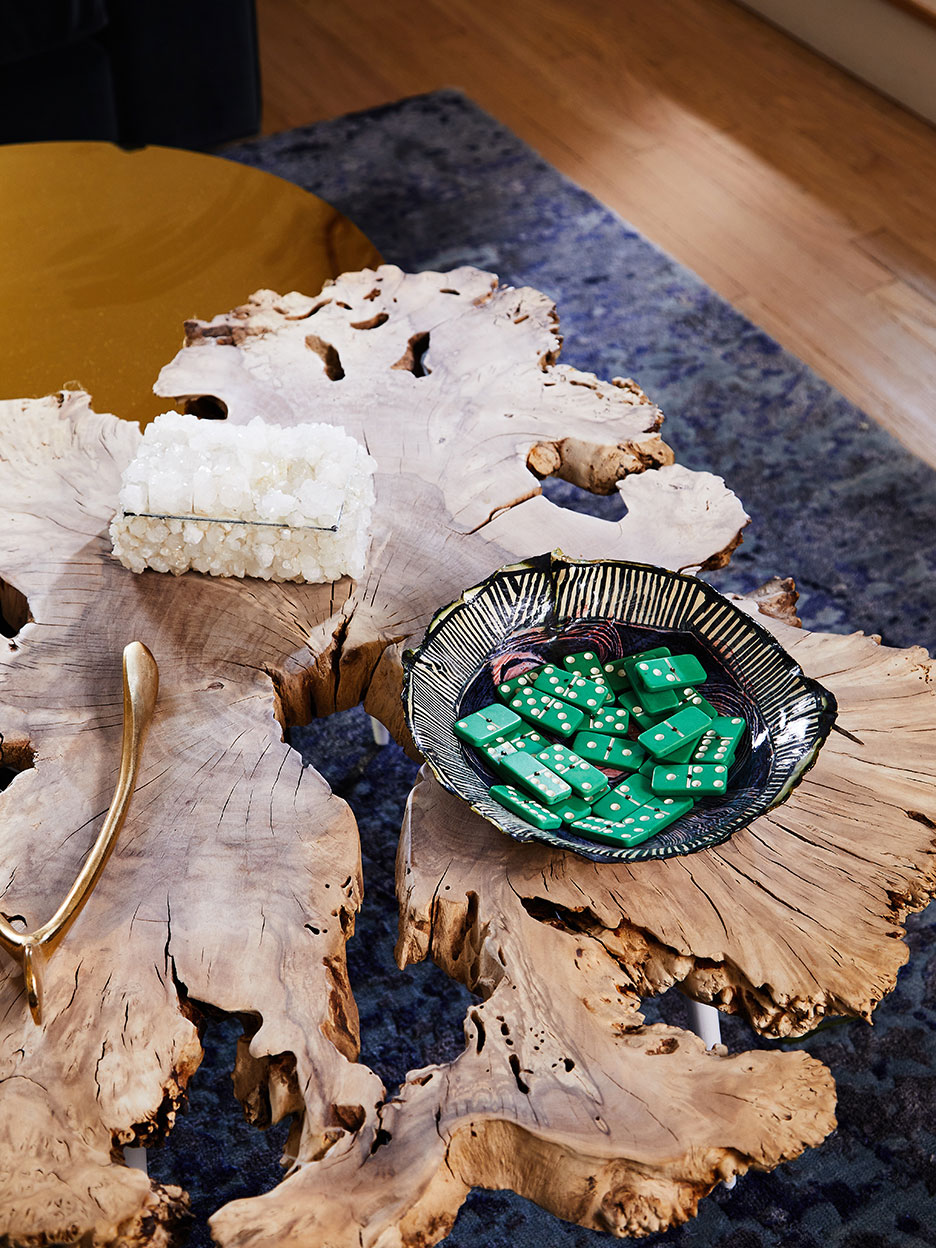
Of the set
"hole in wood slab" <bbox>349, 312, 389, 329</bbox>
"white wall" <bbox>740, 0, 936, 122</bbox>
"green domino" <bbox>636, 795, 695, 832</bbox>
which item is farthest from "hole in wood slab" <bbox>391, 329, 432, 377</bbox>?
"white wall" <bbox>740, 0, 936, 122</bbox>

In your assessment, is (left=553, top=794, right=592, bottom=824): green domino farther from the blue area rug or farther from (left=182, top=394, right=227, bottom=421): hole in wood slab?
(left=182, top=394, right=227, bottom=421): hole in wood slab

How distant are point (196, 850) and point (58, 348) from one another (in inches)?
35.4

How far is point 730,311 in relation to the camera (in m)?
2.43

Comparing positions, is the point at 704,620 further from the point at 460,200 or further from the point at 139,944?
the point at 460,200

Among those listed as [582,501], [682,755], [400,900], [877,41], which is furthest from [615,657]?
[877,41]

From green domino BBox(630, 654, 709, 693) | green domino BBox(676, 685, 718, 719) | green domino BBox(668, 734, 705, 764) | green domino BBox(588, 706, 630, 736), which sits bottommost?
green domino BBox(588, 706, 630, 736)

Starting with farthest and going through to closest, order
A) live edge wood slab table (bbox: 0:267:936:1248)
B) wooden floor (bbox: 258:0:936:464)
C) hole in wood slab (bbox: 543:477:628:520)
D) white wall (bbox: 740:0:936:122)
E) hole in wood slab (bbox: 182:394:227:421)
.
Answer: white wall (bbox: 740:0:936:122)
wooden floor (bbox: 258:0:936:464)
hole in wood slab (bbox: 543:477:628:520)
hole in wood slab (bbox: 182:394:227:421)
live edge wood slab table (bbox: 0:267:936:1248)

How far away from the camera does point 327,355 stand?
1467mm

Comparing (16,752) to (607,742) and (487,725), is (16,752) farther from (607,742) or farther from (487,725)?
(607,742)

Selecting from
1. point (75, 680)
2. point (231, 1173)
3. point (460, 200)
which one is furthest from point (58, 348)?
point (460, 200)

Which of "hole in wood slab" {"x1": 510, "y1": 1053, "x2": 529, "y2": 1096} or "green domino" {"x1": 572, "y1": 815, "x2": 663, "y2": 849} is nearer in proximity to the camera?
"hole in wood slab" {"x1": 510, "y1": 1053, "x2": 529, "y2": 1096}

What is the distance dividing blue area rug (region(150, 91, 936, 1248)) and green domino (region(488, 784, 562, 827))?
20.7 inches

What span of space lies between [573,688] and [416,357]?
628 millimetres

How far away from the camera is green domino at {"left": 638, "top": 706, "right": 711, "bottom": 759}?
3.30 feet
